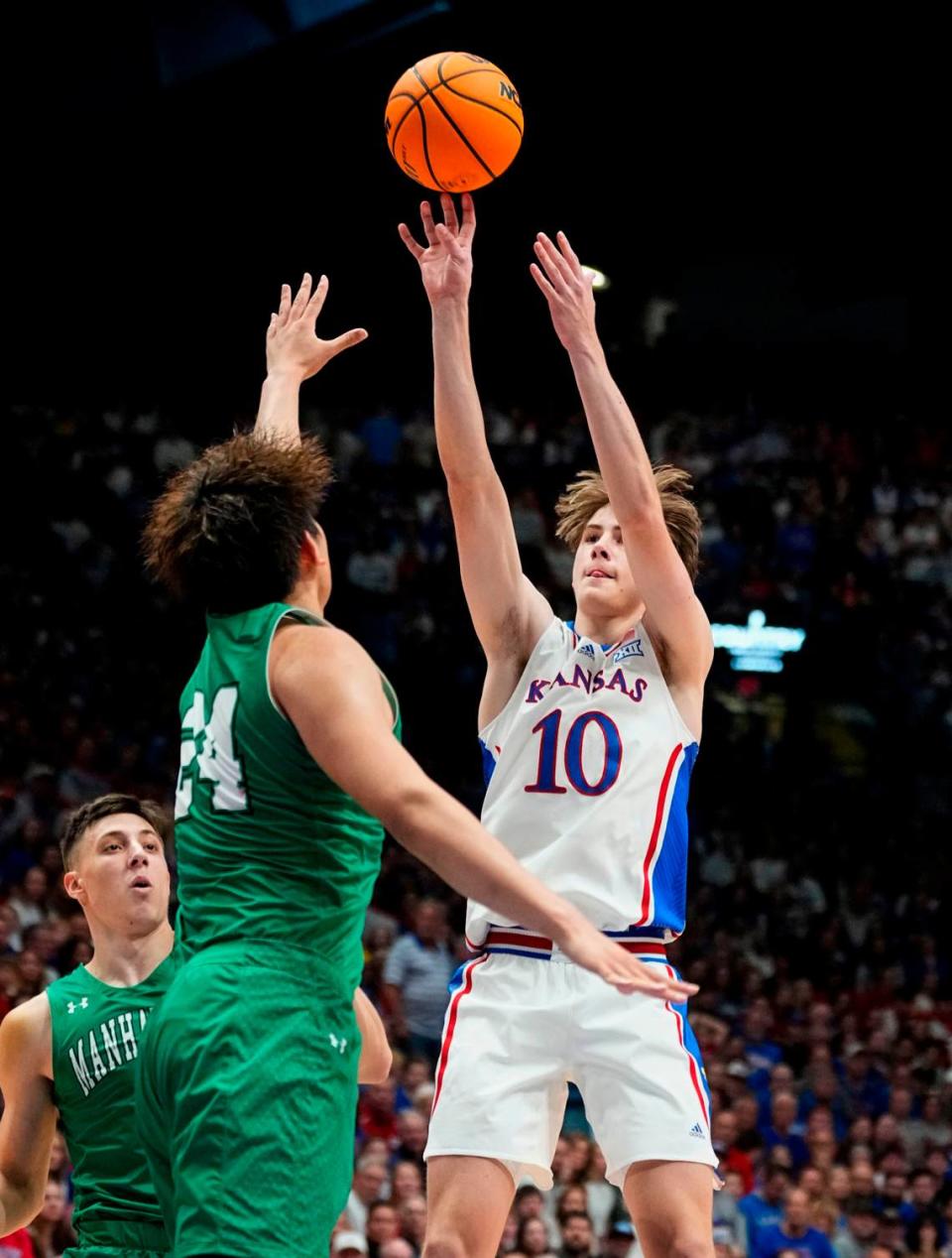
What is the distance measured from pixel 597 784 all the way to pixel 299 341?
1498mm

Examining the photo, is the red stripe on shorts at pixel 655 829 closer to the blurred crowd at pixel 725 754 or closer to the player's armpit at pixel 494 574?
the player's armpit at pixel 494 574

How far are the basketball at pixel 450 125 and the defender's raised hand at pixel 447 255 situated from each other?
0.93ft

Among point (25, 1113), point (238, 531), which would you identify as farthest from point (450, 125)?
point (25, 1113)

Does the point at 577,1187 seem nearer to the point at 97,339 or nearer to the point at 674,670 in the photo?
the point at 674,670

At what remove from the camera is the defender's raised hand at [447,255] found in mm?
5023

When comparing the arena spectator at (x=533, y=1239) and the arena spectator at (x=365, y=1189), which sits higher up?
the arena spectator at (x=365, y=1189)

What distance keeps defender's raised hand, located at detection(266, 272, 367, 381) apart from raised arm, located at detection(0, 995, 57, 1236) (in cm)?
183

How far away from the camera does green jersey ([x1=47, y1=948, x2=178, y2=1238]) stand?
167 inches

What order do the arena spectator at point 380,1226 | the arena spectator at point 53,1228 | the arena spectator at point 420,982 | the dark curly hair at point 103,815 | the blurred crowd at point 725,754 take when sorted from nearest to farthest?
the dark curly hair at point 103,815, the arena spectator at point 53,1228, the arena spectator at point 380,1226, the blurred crowd at point 725,754, the arena spectator at point 420,982

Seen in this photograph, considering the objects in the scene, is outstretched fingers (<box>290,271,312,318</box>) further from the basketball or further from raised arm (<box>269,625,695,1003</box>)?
raised arm (<box>269,625,695,1003</box>)

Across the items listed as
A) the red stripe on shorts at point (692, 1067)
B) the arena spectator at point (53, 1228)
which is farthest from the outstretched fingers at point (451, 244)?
the arena spectator at point (53, 1228)

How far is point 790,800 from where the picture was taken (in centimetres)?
1705

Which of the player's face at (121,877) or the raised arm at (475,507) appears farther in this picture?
the raised arm at (475,507)

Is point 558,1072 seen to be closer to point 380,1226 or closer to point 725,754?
point 380,1226
